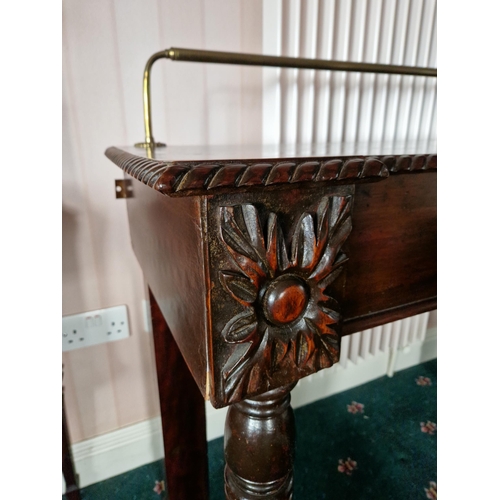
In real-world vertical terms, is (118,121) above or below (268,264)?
above

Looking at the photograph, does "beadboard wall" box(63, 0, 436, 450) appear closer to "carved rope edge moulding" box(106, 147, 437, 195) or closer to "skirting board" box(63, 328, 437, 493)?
"skirting board" box(63, 328, 437, 493)

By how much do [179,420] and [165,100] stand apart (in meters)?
0.72

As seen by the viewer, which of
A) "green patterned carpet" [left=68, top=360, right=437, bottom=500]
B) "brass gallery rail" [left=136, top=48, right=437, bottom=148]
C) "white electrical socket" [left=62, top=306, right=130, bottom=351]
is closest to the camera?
"brass gallery rail" [left=136, top=48, right=437, bottom=148]

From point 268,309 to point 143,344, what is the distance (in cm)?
84

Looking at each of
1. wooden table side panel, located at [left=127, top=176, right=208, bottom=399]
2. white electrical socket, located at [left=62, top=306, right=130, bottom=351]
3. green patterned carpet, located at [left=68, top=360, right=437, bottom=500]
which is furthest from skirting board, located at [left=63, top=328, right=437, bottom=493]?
wooden table side panel, located at [left=127, top=176, right=208, bottom=399]

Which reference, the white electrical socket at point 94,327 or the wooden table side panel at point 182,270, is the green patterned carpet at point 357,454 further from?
the wooden table side panel at point 182,270

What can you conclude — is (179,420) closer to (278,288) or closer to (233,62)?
(278,288)

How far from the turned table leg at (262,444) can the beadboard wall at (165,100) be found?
2.23 ft

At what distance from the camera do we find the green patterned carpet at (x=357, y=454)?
105 centimetres

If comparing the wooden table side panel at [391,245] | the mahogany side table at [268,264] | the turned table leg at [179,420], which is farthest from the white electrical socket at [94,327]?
the wooden table side panel at [391,245]

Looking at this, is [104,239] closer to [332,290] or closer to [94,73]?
[94,73]

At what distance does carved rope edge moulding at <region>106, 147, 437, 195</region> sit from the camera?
0.24 m

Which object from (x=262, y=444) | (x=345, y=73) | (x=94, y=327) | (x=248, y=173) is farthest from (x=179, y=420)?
(x=345, y=73)

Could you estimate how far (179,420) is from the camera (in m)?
0.79
